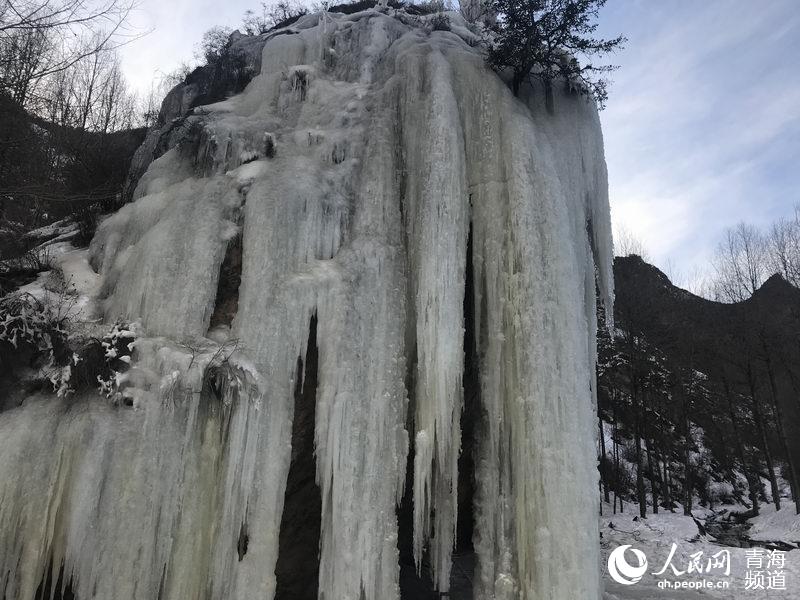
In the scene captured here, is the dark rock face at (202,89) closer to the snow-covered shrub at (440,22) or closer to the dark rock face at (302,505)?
the snow-covered shrub at (440,22)

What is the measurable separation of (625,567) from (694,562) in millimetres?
1349

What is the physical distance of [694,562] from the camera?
10430 millimetres

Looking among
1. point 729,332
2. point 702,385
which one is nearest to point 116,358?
point 729,332

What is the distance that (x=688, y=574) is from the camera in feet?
32.5

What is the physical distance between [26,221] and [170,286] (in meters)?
5.52

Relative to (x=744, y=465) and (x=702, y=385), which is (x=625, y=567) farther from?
(x=702, y=385)

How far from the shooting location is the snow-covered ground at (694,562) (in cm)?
873

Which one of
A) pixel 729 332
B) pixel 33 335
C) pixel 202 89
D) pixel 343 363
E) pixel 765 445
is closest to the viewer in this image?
pixel 33 335

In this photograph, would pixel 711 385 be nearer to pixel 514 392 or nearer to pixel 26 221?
pixel 514 392

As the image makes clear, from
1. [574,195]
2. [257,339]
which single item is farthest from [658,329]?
[257,339]

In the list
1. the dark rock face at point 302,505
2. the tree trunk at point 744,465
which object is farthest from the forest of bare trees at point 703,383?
the dark rock face at point 302,505

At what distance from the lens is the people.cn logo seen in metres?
9.76

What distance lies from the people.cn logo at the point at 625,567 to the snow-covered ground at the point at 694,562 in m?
0.07

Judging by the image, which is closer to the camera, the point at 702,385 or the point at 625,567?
the point at 625,567
